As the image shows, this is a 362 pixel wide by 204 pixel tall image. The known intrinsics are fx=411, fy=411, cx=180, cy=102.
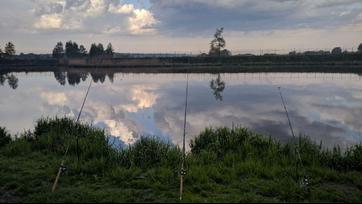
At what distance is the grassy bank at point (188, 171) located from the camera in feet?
24.7

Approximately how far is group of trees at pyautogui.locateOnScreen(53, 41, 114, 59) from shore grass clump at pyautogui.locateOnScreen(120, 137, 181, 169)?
428 ft

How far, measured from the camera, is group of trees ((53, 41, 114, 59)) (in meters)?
140

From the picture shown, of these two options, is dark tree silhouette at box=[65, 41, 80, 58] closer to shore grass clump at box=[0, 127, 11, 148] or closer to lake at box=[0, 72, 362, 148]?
lake at box=[0, 72, 362, 148]

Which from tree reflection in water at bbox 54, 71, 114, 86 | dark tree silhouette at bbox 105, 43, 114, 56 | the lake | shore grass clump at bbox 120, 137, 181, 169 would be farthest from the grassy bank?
dark tree silhouette at bbox 105, 43, 114, 56

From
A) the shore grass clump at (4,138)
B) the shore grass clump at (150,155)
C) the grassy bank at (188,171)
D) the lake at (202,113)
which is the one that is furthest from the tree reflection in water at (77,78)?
the shore grass clump at (150,155)

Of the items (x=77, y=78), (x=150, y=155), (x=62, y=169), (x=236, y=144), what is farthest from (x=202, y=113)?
(x=77, y=78)

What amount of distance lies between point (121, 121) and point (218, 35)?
102770 mm

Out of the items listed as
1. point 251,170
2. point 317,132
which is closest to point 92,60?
point 317,132

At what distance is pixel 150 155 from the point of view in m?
10.8

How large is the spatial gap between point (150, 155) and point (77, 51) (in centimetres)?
14588

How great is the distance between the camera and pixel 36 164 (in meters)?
10.3

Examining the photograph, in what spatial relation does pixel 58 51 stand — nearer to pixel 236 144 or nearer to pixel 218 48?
pixel 218 48

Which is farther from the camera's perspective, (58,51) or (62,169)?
(58,51)

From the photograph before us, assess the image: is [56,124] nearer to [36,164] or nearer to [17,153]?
[17,153]
